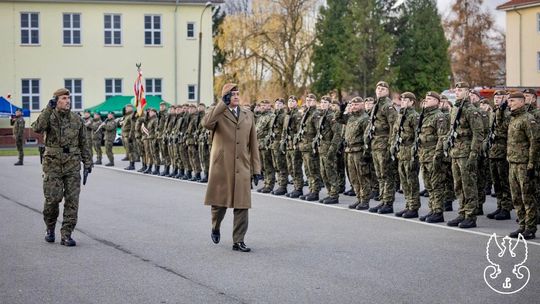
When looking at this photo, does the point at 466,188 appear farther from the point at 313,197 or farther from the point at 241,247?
the point at 313,197

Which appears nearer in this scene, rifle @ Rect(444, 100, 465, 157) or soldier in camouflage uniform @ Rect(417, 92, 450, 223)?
rifle @ Rect(444, 100, 465, 157)

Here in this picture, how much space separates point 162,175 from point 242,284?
1911cm

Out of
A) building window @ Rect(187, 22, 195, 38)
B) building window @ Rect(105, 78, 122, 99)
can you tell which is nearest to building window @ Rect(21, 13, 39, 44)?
building window @ Rect(105, 78, 122, 99)

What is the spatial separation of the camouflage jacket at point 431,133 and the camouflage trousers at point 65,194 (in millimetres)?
5573

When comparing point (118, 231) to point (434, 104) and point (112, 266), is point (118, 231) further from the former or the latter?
point (434, 104)

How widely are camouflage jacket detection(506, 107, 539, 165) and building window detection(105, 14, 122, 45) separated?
174ft

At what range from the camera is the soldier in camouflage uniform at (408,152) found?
51.4ft

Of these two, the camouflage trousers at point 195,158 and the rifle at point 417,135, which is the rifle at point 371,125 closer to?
the rifle at point 417,135

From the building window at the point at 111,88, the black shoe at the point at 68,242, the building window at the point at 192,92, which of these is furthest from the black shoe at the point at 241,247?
the building window at the point at 192,92

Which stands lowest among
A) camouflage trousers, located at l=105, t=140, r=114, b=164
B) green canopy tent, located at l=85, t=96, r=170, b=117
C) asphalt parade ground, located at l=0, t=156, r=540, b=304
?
asphalt parade ground, located at l=0, t=156, r=540, b=304

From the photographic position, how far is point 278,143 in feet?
69.9

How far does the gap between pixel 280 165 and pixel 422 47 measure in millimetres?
52235

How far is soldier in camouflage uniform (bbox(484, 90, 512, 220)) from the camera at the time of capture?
1578 cm

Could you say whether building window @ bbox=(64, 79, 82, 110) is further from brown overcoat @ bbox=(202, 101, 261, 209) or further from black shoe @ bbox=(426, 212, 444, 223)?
brown overcoat @ bbox=(202, 101, 261, 209)
